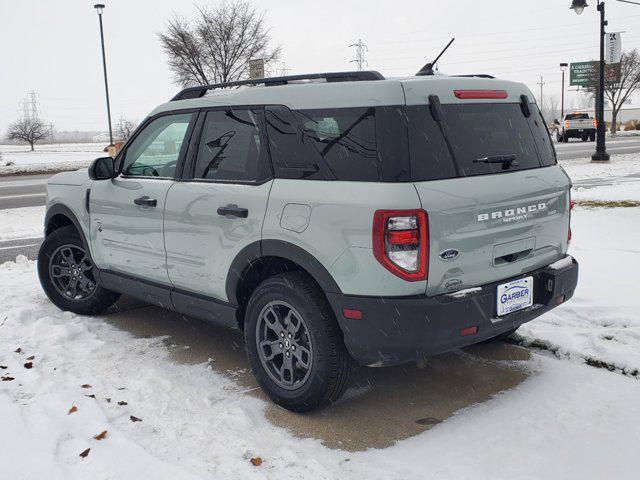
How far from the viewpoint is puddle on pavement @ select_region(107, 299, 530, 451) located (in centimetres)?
357

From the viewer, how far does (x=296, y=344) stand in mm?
3717

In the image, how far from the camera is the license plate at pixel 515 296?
11.7 ft

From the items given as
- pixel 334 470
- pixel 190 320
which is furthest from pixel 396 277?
pixel 190 320

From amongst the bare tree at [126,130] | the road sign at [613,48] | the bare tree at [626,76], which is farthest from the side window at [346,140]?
the bare tree at [626,76]

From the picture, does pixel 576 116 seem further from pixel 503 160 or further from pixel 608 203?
pixel 503 160

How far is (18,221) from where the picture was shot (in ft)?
40.2

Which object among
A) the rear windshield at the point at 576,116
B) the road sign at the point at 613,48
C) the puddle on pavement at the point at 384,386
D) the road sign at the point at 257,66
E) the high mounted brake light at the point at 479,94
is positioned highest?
the road sign at the point at 613,48

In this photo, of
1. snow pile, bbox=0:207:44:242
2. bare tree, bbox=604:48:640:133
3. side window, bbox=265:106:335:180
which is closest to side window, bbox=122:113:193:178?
side window, bbox=265:106:335:180

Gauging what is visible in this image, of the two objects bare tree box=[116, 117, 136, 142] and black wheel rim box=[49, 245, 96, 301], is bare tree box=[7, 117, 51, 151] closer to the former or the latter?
bare tree box=[116, 117, 136, 142]

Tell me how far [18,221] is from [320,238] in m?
10.5

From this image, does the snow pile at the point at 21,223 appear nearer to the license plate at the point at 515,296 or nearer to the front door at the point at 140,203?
the front door at the point at 140,203

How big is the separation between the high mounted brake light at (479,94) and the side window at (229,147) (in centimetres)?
120

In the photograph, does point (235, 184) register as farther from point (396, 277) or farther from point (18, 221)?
point (18, 221)

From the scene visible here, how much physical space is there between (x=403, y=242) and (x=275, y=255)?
31.9 inches
